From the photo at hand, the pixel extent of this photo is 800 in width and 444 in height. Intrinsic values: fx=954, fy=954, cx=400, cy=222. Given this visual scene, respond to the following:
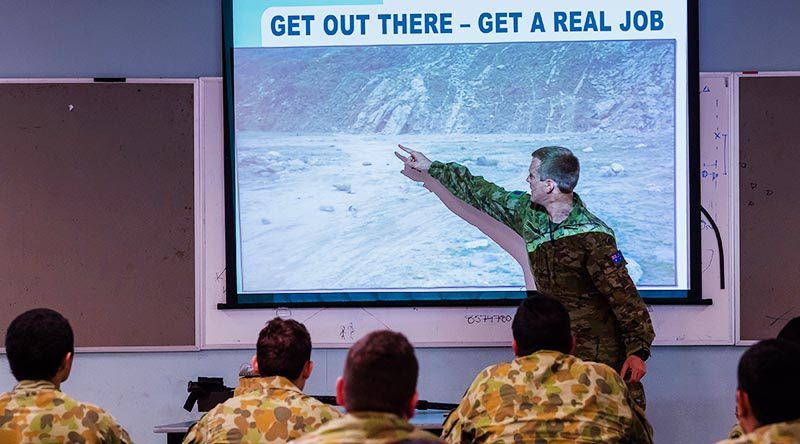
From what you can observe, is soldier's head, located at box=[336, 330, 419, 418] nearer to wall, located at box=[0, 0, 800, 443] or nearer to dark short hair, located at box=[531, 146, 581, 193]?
dark short hair, located at box=[531, 146, 581, 193]

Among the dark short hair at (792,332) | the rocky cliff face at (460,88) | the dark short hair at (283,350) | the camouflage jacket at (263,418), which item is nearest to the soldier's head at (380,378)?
the camouflage jacket at (263,418)

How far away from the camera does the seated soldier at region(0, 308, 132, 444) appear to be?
2.36 metres

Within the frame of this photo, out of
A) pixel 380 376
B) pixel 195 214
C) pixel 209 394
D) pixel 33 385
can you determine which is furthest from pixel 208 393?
pixel 380 376

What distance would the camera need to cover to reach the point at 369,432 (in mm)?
1747

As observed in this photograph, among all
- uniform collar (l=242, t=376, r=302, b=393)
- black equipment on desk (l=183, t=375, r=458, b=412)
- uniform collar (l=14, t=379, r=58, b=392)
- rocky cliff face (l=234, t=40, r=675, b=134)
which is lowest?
black equipment on desk (l=183, t=375, r=458, b=412)

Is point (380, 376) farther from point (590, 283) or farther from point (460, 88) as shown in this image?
→ point (460, 88)

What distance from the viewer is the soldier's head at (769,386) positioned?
194 cm

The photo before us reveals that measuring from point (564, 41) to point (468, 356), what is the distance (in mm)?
1541

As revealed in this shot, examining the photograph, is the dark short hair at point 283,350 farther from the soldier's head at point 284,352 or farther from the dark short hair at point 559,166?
the dark short hair at point 559,166

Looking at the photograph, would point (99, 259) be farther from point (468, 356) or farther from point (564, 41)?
point (564, 41)

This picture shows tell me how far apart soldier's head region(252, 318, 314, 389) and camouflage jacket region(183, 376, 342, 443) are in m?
0.11

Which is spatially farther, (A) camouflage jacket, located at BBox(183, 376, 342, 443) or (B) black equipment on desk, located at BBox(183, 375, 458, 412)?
(B) black equipment on desk, located at BBox(183, 375, 458, 412)

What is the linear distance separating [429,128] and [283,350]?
2.02 m

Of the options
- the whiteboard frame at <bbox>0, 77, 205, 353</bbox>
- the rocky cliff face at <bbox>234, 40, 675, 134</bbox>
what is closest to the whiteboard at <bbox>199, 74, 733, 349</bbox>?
the whiteboard frame at <bbox>0, 77, 205, 353</bbox>
